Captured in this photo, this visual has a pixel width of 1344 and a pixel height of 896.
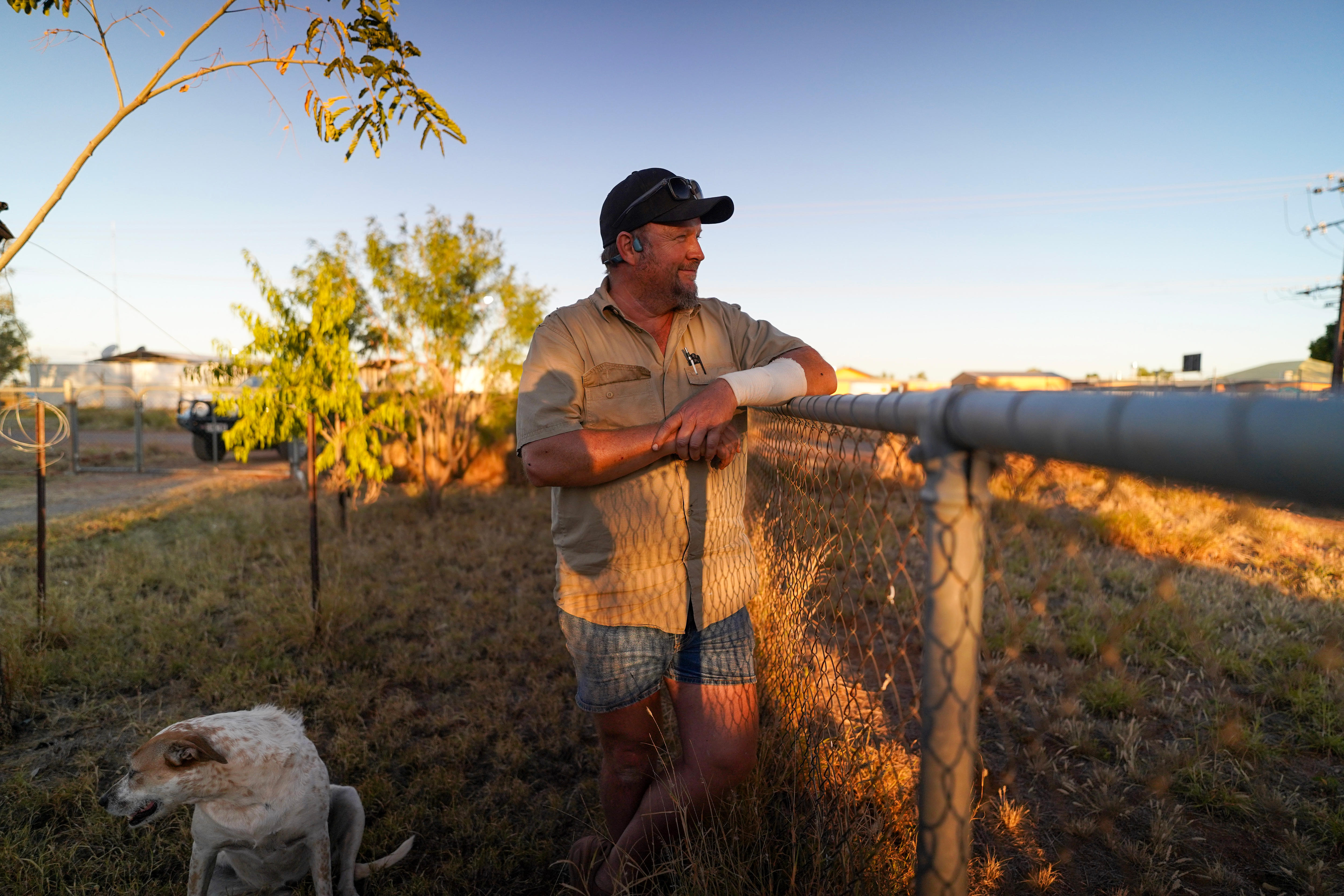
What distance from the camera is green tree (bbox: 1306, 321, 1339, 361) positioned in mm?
33719

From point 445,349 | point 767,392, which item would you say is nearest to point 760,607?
point 767,392

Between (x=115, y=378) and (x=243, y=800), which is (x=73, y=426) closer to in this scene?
(x=243, y=800)

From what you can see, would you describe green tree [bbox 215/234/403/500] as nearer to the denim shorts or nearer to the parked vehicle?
the denim shorts

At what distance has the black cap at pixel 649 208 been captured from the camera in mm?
2127

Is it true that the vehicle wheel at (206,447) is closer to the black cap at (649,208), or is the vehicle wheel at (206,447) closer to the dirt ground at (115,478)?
the dirt ground at (115,478)

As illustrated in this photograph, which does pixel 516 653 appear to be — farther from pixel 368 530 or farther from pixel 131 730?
pixel 368 530

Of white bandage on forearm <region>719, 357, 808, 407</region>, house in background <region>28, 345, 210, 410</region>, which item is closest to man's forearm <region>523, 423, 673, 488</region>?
white bandage on forearm <region>719, 357, 808, 407</region>

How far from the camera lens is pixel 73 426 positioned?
14.6 metres

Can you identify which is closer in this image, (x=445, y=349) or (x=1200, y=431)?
(x=1200, y=431)

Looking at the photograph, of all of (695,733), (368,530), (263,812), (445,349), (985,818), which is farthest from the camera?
(445,349)

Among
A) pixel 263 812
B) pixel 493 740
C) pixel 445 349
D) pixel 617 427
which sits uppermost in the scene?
pixel 445 349

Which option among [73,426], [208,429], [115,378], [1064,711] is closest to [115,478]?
[208,429]

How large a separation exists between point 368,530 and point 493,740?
5.05m

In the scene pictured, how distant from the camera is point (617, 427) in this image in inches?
82.8
